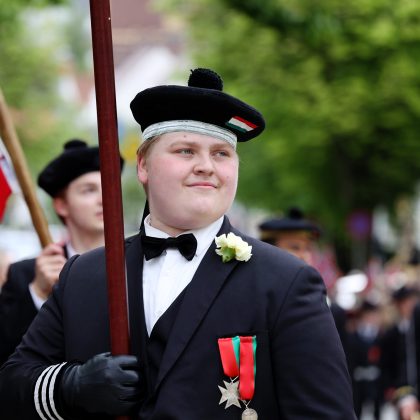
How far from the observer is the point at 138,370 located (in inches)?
143

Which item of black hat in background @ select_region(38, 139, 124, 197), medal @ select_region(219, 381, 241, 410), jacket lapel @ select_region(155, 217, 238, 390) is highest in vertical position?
black hat in background @ select_region(38, 139, 124, 197)

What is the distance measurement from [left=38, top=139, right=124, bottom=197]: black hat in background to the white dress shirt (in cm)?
229

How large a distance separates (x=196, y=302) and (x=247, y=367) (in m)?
0.25

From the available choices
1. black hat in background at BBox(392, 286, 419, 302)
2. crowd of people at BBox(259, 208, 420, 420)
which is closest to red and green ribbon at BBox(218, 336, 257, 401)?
crowd of people at BBox(259, 208, 420, 420)

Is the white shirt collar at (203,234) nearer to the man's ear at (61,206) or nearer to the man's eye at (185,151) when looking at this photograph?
the man's eye at (185,151)

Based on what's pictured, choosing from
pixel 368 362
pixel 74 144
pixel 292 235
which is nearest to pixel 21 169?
pixel 74 144

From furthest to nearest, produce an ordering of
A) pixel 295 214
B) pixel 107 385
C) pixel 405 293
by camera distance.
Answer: pixel 405 293 → pixel 295 214 → pixel 107 385

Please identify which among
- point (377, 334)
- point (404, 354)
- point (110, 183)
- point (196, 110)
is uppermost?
point (377, 334)

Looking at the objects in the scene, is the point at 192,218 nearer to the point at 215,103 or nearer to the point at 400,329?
the point at 215,103

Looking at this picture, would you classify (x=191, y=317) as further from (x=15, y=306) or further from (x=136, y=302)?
(x=15, y=306)

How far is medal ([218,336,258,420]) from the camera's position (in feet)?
11.8

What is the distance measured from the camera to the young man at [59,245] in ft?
18.2

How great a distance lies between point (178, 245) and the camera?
3852mm

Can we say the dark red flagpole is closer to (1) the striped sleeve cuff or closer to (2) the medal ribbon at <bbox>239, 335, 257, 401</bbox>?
(1) the striped sleeve cuff
